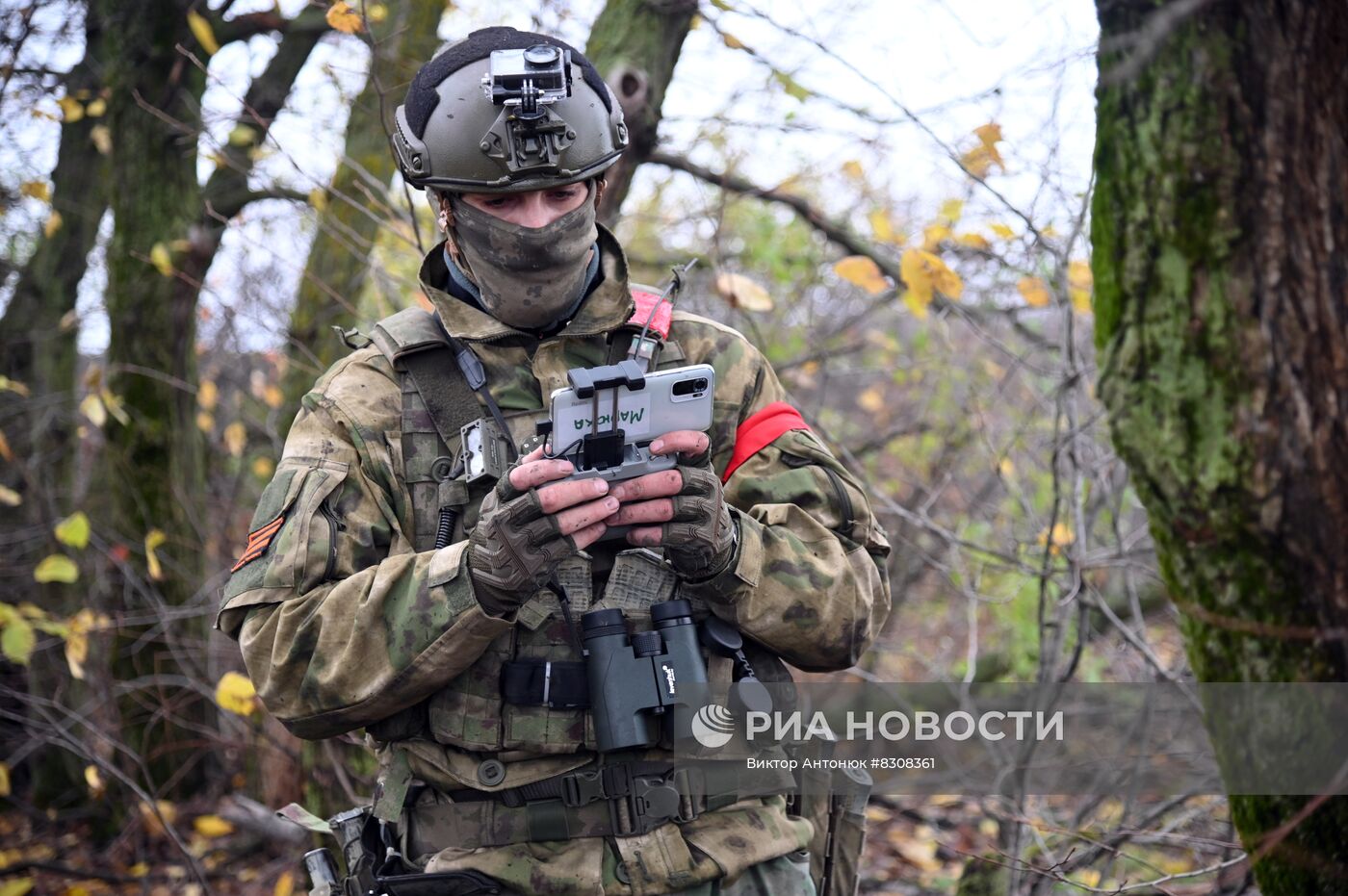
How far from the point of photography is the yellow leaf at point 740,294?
4469 mm

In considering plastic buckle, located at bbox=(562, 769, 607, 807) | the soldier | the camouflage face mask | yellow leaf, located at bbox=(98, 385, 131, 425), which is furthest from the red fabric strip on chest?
yellow leaf, located at bbox=(98, 385, 131, 425)

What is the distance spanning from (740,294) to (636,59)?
3.14ft

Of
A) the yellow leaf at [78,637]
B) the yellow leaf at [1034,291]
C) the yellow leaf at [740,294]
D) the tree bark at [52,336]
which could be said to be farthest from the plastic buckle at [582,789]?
the tree bark at [52,336]

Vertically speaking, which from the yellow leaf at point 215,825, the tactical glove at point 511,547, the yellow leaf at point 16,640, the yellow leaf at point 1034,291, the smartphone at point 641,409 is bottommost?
the yellow leaf at point 215,825

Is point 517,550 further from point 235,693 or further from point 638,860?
point 235,693

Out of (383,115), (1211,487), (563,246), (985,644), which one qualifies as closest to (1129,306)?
(1211,487)

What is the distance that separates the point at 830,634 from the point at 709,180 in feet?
9.24

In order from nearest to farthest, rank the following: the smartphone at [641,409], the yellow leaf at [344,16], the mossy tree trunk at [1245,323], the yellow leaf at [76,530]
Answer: the mossy tree trunk at [1245,323] < the smartphone at [641,409] < the yellow leaf at [344,16] < the yellow leaf at [76,530]

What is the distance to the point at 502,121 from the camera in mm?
2447

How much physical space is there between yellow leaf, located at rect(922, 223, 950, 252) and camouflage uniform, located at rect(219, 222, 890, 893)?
1978mm

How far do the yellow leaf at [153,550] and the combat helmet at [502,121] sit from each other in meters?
3.34

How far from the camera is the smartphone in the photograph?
2.15 meters

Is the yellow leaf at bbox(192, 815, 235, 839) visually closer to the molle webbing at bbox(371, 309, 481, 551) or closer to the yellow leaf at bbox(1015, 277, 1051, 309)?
the molle webbing at bbox(371, 309, 481, 551)

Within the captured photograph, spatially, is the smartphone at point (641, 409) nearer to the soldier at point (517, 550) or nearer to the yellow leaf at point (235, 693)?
the soldier at point (517, 550)
